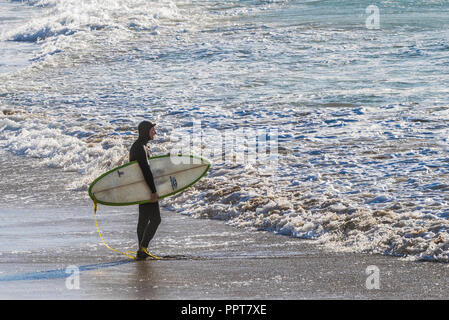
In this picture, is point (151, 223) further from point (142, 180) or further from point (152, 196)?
point (142, 180)

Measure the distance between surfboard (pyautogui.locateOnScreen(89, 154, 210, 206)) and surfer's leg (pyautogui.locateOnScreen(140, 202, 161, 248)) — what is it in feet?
0.38

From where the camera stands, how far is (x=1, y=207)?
10.1 metres

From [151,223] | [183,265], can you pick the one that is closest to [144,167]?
[151,223]

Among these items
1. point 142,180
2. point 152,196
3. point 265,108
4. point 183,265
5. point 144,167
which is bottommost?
point 183,265

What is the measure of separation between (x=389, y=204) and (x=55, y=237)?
14.2 feet

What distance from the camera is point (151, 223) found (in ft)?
25.3

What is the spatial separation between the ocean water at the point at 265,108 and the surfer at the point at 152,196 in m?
1.70

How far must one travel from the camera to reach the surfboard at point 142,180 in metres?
7.82

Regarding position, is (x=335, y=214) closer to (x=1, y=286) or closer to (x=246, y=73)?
(x=1, y=286)

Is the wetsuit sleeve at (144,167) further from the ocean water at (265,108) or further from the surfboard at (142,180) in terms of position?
the ocean water at (265,108)

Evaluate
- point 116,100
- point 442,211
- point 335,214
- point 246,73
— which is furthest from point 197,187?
point 246,73

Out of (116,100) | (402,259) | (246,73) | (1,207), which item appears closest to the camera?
(402,259)

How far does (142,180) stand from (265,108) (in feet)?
30.0

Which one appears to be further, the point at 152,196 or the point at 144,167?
the point at 152,196
